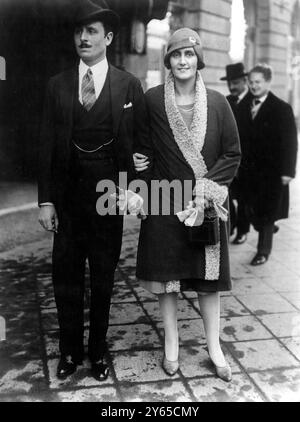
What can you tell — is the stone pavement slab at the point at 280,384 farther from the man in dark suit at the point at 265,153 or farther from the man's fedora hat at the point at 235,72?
the man's fedora hat at the point at 235,72

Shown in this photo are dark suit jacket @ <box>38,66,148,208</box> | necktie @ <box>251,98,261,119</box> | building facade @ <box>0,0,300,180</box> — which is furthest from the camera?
necktie @ <box>251,98,261,119</box>

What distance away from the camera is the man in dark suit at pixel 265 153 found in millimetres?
5809

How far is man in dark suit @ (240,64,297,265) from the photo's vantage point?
5.81 meters

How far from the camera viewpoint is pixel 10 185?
7.47m

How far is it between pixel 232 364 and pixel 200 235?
3.14 ft

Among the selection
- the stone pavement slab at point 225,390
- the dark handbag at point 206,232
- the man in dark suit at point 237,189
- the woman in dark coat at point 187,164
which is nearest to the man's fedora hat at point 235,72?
the man in dark suit at point 237,189

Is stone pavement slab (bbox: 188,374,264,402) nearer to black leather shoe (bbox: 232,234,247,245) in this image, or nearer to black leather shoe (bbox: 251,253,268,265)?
black leather shoe (bbox: 251,253,268,265)

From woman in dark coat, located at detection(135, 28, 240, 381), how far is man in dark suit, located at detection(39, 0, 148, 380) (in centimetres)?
16

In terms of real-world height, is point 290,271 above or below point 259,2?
below

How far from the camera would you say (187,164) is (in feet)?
11.0

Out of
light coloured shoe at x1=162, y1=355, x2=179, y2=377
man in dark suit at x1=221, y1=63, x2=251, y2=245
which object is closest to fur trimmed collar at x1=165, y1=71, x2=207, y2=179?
light coloured shoe at x1=162, y1=355, x2=179, y2=377

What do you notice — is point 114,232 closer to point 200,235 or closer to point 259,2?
point 200,235
